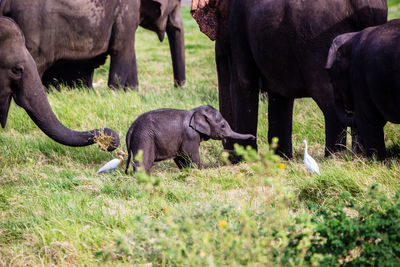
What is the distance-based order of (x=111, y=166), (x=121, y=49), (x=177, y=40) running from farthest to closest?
(x=177, y=40), (x=121, y=49), (x=111, y=166)

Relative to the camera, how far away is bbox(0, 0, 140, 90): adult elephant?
7039 millimetres

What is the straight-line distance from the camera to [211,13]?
6.29 m

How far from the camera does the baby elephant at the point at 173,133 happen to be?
17.0 feet

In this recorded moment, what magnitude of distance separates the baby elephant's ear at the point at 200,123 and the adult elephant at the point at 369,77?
1.06 meters

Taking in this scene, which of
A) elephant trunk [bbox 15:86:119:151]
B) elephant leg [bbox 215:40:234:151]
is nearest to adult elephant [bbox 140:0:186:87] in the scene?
elephant leg [bbox 215:40:234:151]

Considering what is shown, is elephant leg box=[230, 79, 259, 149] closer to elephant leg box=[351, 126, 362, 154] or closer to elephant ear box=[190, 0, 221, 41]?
elephant ear box=[190, 0, 221, 41]

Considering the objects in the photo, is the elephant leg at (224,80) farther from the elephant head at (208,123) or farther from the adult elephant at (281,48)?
the elephant head at (208,123)

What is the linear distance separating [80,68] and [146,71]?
5012 millimetres

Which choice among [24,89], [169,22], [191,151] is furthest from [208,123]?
[169,22]

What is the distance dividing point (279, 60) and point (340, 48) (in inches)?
26.5

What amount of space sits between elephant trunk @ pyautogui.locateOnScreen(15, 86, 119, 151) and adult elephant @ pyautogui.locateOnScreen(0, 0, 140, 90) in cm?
175

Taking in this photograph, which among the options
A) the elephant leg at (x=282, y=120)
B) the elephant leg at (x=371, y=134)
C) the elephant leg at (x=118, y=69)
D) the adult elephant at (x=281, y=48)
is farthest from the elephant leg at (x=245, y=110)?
the elephant leg at (x=118, y=69)

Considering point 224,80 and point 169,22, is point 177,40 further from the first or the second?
point 224,80

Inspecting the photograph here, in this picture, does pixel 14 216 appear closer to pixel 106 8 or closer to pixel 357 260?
pixel 357 260
